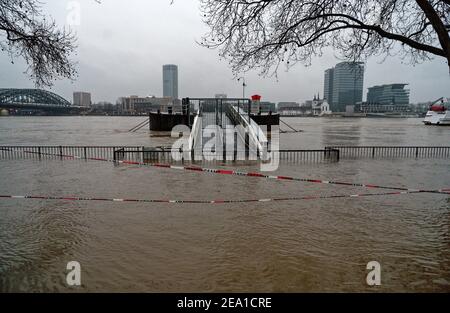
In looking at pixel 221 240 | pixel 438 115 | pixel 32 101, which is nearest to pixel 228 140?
pixel 221 240

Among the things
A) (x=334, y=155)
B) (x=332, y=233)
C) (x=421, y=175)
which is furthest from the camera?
(x=334, y=155)

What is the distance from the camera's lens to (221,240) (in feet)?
22.7

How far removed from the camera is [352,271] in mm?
5559

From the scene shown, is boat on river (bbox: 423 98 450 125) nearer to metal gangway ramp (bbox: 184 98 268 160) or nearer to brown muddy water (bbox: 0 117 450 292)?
metal gangway ramp (bbox: 184 98 268 160)

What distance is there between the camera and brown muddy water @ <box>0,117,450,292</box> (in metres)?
5.25

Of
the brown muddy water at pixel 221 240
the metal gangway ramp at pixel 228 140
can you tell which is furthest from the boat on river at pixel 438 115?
the brown muddy water at pixel 221 240

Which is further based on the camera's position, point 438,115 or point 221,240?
point 438,115

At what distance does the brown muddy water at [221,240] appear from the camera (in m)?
5.25

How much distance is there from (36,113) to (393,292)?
679 feet

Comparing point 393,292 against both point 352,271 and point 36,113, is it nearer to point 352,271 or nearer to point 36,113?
point 352,271

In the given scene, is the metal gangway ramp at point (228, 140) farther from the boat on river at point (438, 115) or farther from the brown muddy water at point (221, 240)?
the boat on river at point (438, 115)

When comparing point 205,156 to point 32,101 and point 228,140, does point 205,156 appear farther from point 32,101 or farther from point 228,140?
point 32,101

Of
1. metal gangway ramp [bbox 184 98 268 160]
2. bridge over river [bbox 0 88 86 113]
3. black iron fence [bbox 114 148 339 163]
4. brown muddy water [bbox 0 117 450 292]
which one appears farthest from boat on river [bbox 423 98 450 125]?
bridge over river [bbox 0 88 86 113]
